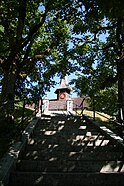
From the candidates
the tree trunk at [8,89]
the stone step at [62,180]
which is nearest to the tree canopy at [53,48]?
the tree trunk at [8,89]

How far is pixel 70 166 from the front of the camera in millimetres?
6641

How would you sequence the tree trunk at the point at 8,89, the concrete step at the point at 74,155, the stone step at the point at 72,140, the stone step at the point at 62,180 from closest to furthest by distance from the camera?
1. the stone step at the point at 62,180
2. the concrete step at the point at 74,155
3. the stone step at the point at 72,140
4. the tree trunk at the point at 8,89

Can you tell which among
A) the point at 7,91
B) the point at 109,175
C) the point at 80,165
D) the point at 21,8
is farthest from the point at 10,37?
the point at 109,175

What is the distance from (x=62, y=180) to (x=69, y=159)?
1529 mm

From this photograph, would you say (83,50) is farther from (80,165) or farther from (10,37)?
(80,165)

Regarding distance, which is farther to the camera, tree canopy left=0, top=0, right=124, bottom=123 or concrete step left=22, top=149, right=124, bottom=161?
tree canopy left=0, top=0, right=124, bottom=123

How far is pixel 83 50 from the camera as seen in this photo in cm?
1777

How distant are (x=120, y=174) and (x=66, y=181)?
1341 millimetres

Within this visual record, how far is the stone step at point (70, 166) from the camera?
21.5ft

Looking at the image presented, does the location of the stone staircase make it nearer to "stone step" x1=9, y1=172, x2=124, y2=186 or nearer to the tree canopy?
"stone step" x1=9, y1=172, x2=124, y2=186

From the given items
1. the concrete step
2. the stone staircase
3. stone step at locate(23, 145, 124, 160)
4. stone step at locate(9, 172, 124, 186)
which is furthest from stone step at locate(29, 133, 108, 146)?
stone step at locate(9, 172, 124, 186)

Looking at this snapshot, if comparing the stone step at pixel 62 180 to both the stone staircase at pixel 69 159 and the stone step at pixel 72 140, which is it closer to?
the stone staircase at pixel 69 159

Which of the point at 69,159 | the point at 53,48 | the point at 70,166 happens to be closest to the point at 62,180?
the point at 70,166

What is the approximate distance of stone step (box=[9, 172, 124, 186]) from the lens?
18.5 ft
